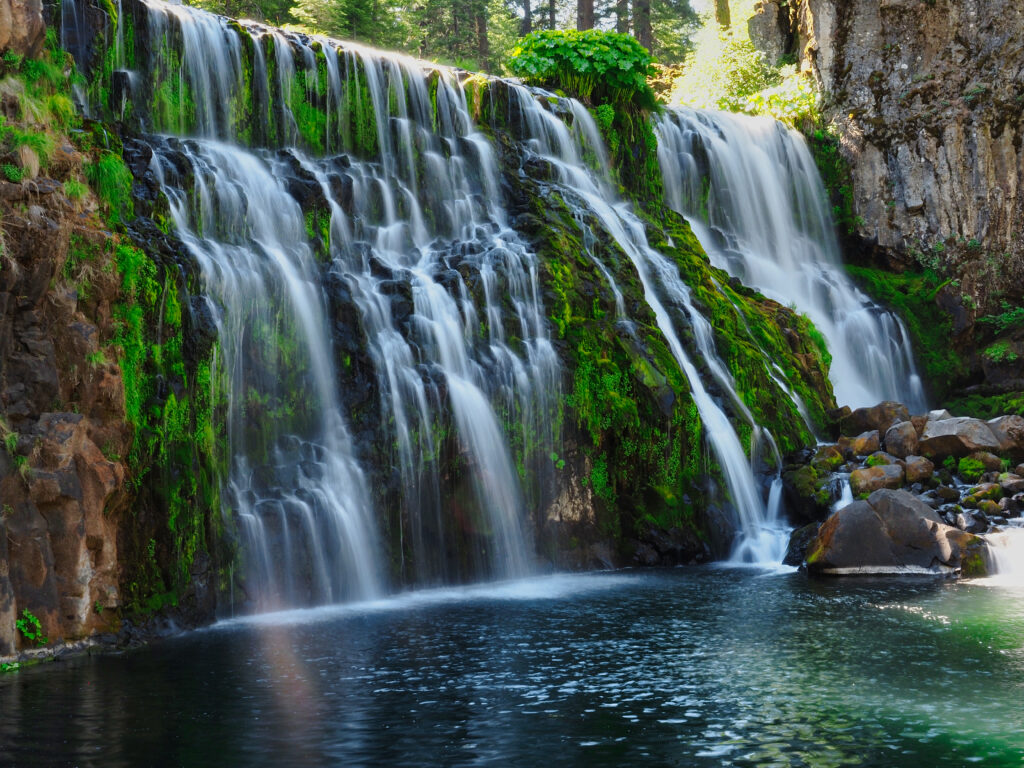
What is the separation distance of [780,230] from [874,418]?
27.8 feet

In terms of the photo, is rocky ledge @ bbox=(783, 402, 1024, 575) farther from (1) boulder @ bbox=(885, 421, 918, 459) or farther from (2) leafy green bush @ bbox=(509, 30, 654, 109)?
(2) leafy green bush @ bbox=(509, 30, 654, 109)

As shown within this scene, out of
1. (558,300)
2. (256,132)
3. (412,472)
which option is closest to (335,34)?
(256,132)

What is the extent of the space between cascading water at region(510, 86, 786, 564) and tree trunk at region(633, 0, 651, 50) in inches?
768

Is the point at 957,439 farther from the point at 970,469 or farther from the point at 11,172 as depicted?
the point at 11,172

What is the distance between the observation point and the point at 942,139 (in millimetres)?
25156

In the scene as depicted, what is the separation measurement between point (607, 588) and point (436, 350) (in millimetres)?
4148

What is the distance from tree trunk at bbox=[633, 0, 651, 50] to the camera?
39156 millimetres

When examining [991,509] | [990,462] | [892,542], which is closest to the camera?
[892,542]

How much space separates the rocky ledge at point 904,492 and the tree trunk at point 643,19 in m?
24.7

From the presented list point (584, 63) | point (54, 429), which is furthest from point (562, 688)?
point (584, 63)

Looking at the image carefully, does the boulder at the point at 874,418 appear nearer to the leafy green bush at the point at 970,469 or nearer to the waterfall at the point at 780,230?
the leafy green bush at the point at 970,469

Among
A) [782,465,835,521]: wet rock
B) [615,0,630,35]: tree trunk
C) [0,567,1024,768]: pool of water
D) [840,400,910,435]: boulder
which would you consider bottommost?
[0,567,1024,768]: pool of water

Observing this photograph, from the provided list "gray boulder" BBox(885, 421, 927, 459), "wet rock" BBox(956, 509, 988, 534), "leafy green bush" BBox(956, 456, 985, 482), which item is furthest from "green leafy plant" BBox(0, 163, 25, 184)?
"leafy green bush" BBox(956, 456, 985, 482)

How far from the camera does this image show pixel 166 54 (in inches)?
631
